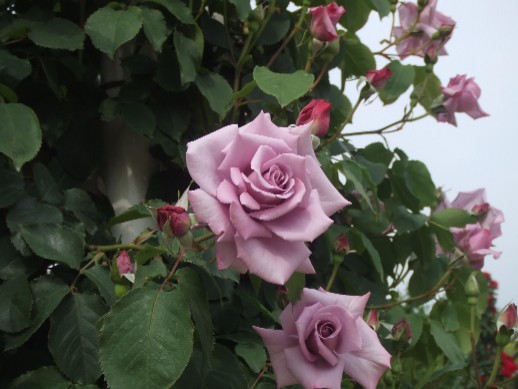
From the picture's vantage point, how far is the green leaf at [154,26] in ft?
3.55

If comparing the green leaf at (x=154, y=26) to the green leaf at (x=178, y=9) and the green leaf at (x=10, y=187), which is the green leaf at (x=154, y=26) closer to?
the green leaf at (x=178, y=9)

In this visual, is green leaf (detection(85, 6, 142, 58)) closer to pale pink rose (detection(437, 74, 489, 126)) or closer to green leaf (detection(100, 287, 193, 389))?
green leaf (detection(100, 287, 193, 389))

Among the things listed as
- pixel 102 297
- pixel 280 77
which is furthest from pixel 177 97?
pixel 102 297

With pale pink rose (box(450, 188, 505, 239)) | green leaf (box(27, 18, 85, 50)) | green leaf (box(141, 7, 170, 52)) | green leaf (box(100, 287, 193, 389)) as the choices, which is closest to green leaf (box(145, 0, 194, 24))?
green leaf (box(141, 7, 170, 52))

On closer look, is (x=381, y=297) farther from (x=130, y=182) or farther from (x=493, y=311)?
(x=493, y=311)

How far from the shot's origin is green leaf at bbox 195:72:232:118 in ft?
A: 3.73

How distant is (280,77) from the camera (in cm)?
108

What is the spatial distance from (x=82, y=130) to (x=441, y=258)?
818 mm

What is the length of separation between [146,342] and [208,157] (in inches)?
7.9

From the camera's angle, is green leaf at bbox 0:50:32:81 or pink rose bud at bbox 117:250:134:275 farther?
green leaf at bbox 0:50:32:81

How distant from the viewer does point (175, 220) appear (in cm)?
73

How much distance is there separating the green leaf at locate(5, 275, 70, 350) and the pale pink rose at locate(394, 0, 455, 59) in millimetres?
869

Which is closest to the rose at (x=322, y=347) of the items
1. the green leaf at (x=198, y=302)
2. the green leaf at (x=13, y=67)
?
the green leaf at (x=198, y=302)

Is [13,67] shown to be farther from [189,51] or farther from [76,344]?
[76,344]
